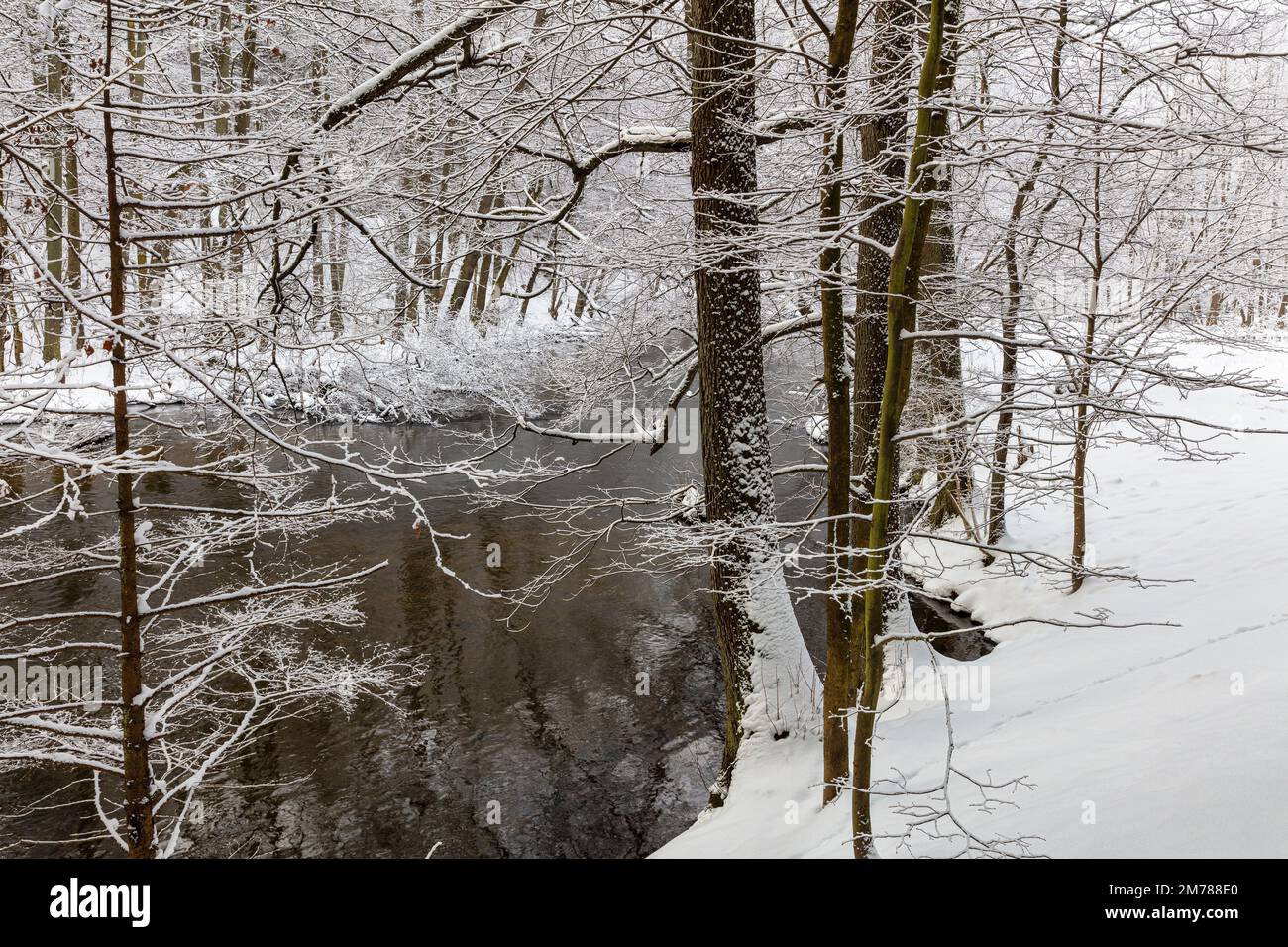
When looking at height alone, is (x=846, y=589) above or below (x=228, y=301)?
below

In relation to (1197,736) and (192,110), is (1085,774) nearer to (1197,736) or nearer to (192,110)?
(1197,736)

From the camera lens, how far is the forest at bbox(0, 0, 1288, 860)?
11.9 feet

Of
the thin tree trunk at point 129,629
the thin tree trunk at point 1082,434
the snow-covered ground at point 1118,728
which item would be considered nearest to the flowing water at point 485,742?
the thin tree trunk at point 129,629

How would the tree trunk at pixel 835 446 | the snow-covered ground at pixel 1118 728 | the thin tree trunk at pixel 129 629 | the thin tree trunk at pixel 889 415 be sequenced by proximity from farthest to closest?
the tree trunk at pixel 835 446, the thin tree trunk at pixel 129 629, the snow-covered ground at pixel 1118 728, the thin tree trunk at pixel 889 415

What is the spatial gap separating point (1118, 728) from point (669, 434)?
435 cm

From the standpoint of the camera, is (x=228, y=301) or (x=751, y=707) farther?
(x=751, y=707)

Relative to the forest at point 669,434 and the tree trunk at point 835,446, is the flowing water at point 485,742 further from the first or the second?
the tree trunk at point 835,446

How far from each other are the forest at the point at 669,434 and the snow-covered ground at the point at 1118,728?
4cm

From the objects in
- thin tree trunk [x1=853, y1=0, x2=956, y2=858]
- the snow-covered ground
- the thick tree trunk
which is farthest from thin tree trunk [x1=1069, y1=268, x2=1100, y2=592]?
the thick tree trunk

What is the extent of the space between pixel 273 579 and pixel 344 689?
5115 millimetres

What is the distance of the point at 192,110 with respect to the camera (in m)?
4.06

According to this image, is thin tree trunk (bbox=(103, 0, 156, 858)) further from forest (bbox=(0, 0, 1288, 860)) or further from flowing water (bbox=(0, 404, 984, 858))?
flowing water (bbox=(0, 404, 984, 858))

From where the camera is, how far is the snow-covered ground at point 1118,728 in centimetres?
357
